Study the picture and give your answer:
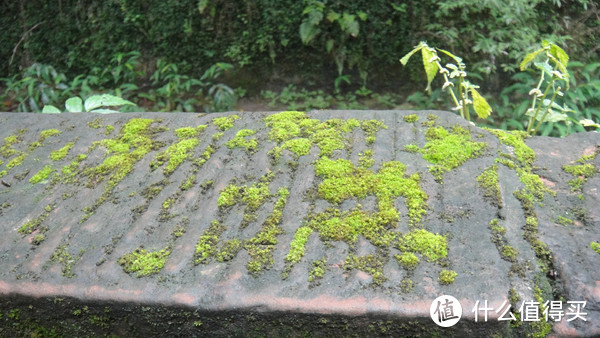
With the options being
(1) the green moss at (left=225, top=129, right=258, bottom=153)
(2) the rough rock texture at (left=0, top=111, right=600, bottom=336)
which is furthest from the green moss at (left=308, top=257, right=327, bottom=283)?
(1) the green moss at (left=225, top=129, right=258, bottom=153)

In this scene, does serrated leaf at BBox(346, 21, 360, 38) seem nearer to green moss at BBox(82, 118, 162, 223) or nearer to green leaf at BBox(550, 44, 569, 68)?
green leaf at BBox(550, 44, 569, 68)

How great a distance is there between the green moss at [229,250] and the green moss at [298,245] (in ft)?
0.41

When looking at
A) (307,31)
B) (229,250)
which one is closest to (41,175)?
(229,250)

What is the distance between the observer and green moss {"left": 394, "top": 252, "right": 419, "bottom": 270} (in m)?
1.16

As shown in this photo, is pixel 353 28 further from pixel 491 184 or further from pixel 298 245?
pixel 298 245

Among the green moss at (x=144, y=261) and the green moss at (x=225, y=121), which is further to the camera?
the green moss at (x=225, y=121)

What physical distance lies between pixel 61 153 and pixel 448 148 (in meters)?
1.25

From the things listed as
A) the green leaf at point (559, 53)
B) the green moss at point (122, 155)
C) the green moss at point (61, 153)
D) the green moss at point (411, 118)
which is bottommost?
the green moss at point (61, 153)

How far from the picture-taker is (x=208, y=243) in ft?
4.18

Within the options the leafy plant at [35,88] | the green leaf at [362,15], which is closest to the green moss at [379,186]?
the green leaf at [362,15]

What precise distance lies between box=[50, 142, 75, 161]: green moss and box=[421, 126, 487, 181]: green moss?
3.83ft

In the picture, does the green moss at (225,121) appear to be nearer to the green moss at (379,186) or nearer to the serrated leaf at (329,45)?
the green moss at (379,186)

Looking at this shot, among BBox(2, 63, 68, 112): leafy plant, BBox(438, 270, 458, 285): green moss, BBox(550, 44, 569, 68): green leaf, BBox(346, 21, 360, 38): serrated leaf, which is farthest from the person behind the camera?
BBox(2, 63, 68, 112): leafy plant

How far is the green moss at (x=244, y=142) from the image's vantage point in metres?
1.67
